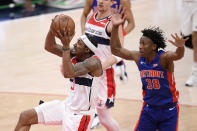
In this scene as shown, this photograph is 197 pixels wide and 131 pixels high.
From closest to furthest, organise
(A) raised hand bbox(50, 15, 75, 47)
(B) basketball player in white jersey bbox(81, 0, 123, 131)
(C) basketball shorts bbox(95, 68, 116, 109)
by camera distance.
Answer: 1. (A) raised hand bbox(50, 15, 75, 47)
2. (B) basketball player in white jersey bbox(81, 0, 123, 131)
3. (C) basketball shorts bbox(95, 68, 116, 109)

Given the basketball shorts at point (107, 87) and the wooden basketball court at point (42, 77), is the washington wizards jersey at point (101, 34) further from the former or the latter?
the wooden basketball court at point (42, 77)

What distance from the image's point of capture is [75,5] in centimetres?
1628

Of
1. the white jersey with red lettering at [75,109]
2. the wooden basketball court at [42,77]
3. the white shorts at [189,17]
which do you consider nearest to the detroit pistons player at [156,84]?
the white jersey with red lettering at [75,109]

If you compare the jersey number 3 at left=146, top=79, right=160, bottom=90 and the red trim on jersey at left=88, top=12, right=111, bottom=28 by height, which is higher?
the red trim on jersey at left=88, top=12, right=111, bottom=28

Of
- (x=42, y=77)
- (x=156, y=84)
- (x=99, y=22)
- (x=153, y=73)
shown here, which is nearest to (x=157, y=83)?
(x=156, y=84)

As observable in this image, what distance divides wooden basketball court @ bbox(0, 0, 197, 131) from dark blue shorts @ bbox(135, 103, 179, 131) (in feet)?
4.54

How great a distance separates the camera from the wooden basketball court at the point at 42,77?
268 inches

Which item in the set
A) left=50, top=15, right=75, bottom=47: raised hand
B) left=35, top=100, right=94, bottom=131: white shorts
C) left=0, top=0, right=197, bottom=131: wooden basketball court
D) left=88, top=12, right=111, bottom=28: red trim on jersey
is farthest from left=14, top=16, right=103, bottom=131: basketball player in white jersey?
left=0, top=0, right=197, bottom=131: wooden basketball court

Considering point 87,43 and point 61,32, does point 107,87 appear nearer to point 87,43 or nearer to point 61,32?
point 87,43

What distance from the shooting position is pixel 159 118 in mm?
4863

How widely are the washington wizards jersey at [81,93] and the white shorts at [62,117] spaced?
0.28 feet

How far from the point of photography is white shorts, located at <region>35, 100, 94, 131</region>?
15.6 feet

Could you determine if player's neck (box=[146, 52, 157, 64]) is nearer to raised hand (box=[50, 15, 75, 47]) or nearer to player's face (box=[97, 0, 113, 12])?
raised hand (box=[50, 15, 75, 47])

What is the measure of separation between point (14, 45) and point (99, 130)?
225 inches
